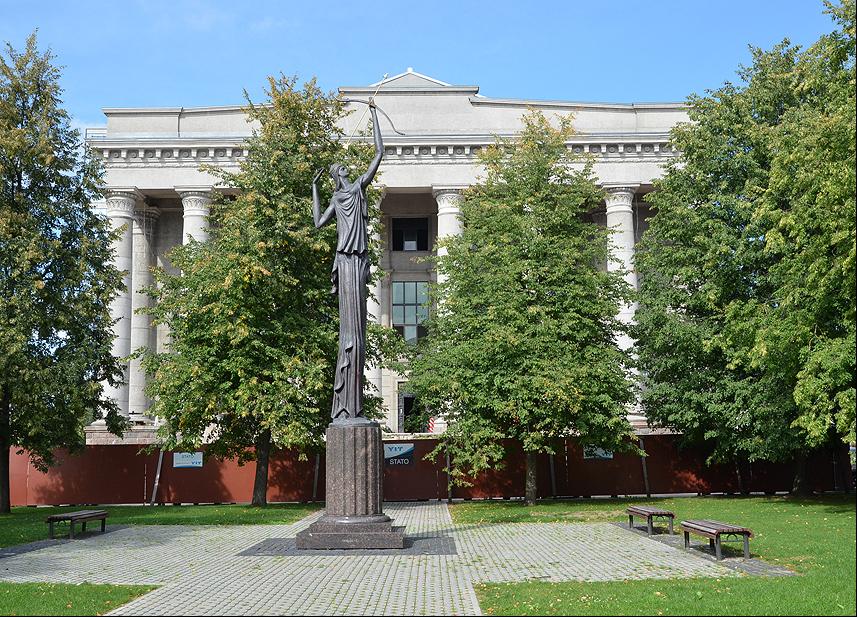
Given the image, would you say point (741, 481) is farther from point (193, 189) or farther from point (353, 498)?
point (193, 189)

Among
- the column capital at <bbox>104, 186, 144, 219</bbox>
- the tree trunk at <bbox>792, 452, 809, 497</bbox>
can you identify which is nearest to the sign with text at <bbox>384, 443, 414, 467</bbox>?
the tree trunk at <bbox>792, 452, 809, 497</bbox>

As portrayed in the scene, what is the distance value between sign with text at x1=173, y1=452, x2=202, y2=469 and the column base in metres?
17.6

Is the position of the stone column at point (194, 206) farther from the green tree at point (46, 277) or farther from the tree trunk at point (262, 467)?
the tree trunk at point (262, 467)

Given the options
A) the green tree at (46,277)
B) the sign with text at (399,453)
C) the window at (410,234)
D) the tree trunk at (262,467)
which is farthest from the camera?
the window at (410,234)

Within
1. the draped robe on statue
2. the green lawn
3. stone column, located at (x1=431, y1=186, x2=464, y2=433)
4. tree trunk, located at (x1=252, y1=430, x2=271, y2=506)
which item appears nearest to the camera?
the green lawn

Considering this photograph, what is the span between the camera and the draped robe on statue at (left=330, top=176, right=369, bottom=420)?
1580 centimetres

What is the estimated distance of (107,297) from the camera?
27359 millimetres

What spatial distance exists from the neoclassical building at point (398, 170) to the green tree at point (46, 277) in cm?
1597

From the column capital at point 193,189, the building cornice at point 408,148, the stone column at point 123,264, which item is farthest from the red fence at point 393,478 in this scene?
the building cornice at point 408,148

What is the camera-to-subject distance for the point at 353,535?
14.8m

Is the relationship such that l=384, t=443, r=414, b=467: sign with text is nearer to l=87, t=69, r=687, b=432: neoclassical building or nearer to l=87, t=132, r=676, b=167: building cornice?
l=87, t=69, r=687, b=432: neoclassical building

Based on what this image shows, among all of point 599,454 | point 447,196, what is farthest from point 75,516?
point 447,196

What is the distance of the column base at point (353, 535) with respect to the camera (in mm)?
14812

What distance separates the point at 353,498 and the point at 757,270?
17.6m
